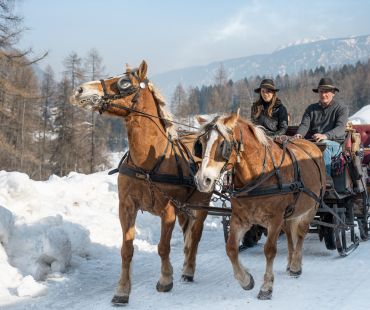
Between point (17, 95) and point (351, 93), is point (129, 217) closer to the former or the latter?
point (17, 95)

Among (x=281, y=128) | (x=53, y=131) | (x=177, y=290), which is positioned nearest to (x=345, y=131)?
(x=281, y=128)

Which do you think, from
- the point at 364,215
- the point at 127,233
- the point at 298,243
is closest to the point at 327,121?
the point at 364,215

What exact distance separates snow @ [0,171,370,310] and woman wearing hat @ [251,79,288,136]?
6.96 ft

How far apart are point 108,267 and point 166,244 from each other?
1853 mm

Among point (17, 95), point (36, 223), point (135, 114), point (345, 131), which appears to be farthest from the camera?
point (17, 95)

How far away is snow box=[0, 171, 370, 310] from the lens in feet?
18.0

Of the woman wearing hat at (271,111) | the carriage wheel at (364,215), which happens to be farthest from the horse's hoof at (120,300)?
the carriage wheel at (364,215)

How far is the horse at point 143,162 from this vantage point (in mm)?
5426

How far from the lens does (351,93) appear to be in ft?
262

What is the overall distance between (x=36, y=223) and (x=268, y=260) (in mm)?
3700

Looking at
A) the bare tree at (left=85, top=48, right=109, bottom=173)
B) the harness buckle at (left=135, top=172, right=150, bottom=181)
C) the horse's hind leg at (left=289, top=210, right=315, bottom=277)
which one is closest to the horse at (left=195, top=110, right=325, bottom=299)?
the horse's hind leg at (left=289, top=210, right=315, bottom=277)

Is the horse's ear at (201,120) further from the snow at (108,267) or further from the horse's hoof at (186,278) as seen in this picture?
the horse's hoof at (186,278)

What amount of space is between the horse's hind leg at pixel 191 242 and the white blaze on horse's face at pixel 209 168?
1780 millimetres

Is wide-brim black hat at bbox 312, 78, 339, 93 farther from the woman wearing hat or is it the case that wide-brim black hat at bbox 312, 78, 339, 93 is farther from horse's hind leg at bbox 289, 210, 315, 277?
horse's hind leg at bbox 289, 210, 315, 277
